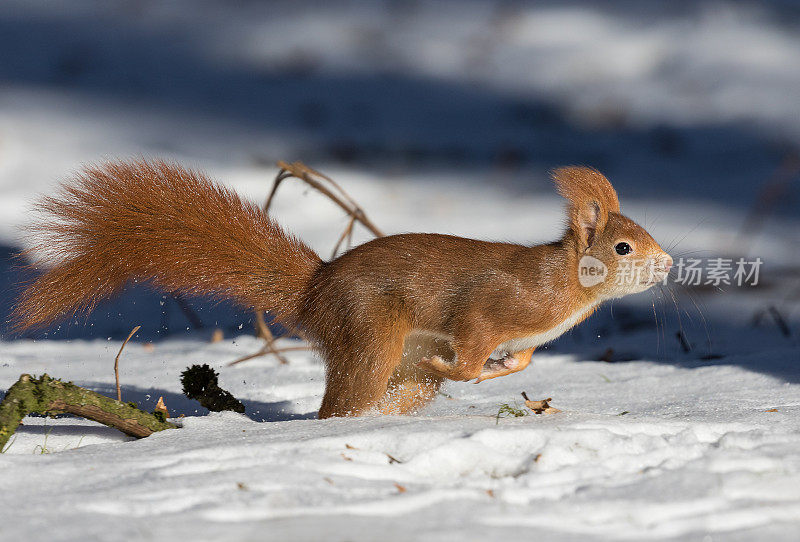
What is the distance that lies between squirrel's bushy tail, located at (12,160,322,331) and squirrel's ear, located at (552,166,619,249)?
76 centimetres

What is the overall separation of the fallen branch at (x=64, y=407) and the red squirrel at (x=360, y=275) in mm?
360

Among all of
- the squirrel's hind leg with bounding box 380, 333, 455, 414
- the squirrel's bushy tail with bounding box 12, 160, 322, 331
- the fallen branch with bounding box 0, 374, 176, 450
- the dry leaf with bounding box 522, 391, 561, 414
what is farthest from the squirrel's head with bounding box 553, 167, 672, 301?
the fallen branch with bounding box 0, 374, 176, 450

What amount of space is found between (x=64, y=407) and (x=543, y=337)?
4.10ft

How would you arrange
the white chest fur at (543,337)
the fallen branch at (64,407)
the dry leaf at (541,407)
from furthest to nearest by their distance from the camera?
1. the white chest fur at (543,337)
2. the dry leaf at (541,407)
3. the fallen branch at (64,407)

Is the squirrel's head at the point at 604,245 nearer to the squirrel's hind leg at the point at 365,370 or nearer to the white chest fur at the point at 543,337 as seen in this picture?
the white chest fur at the point at 543,337

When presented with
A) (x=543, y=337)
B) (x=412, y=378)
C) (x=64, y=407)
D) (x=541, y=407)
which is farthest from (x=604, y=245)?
(x=64, y=407)

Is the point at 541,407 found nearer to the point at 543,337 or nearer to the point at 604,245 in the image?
the point at 543,337

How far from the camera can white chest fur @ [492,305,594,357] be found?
233 cm

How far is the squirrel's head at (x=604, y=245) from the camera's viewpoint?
2320 millimetres

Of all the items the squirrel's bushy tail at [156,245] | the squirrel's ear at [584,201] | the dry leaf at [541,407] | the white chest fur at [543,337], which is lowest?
the dry leaf at [541,407]

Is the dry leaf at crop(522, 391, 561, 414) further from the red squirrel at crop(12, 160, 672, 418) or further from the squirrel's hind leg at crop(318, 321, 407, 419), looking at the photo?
the squirrel's hind leg at crop(318, 321, 407, 419)

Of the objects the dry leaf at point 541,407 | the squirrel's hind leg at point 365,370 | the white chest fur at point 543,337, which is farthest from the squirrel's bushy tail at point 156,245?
the dry leaf at point 541,407

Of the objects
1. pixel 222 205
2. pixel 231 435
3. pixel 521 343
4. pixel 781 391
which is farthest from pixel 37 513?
pixel 781 391

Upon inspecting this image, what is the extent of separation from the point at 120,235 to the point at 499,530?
55.8 inches
